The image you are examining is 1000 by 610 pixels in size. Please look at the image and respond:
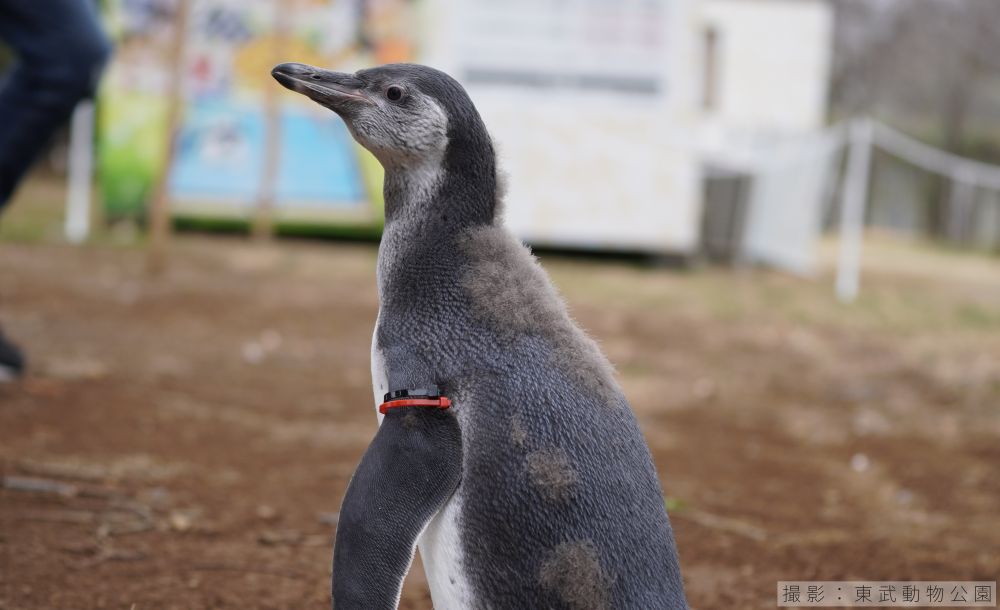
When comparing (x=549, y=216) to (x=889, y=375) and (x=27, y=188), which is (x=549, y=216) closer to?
(x=889, y=375)

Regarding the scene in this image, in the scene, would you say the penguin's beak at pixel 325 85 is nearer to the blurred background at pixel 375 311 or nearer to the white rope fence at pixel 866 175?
the blurred background at pixel 375 311

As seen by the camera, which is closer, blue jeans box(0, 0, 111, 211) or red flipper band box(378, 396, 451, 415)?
red flipper band box(378, 396, 451, 415)

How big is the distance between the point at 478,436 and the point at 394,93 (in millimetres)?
554

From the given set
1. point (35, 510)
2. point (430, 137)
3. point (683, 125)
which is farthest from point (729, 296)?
point (430, 137)

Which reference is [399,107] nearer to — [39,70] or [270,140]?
[39,70]

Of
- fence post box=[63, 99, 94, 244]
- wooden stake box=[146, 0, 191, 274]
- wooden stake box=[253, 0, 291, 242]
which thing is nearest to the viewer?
wooden stake box=[146, 0, 191, 274]

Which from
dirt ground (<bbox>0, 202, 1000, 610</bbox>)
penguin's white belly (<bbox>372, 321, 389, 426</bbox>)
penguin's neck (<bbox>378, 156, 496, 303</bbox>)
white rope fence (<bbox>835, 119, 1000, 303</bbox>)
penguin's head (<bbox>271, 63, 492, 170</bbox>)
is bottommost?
white rope fence (<bbox>835, 119, 1000, 303</bbox>)

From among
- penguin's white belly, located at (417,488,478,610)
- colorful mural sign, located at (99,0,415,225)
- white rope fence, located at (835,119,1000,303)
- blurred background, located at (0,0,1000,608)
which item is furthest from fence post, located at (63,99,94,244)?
penguin's white belly, located at (417,488,478,610)

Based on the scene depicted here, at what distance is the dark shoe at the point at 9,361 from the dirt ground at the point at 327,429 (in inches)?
2.3

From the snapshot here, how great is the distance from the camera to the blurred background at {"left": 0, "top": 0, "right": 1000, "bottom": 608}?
8.73ft

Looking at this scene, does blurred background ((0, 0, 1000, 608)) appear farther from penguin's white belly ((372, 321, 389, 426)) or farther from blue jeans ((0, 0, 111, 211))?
blue jeans ((0, 0, 111, 211))

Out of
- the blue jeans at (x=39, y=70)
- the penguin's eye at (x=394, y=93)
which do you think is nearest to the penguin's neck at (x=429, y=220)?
the penguin's eye at (x=394, y=93)

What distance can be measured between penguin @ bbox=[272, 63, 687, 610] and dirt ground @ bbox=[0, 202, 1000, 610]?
75 centimetres

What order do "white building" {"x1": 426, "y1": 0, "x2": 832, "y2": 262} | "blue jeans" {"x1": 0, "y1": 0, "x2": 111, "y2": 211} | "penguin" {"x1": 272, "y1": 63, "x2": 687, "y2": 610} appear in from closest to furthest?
"penguin" {"x1": 272, "y1": 63, "x2": 687, "y2": 610}
"blue jeans" {"x1": 0, "y1": 0, "x2": 111, "y2": 211}
"white building" {"x1": 426, "y1": 0, "x2": 832, "y2": 262}
